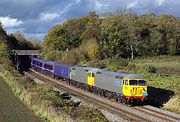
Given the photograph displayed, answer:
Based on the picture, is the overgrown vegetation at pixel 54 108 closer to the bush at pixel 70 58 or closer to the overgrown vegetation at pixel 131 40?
the bush at pixel 70 58

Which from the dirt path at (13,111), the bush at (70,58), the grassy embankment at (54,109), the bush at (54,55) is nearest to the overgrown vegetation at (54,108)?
the grassy embankment at (54,109)

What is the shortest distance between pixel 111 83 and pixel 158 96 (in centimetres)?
499

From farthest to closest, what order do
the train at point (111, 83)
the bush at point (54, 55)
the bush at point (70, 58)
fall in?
the bush at point (54, 55) → the bush at point (70, 58) → the train at point (111, 83)

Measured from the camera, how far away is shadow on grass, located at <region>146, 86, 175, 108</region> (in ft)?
116

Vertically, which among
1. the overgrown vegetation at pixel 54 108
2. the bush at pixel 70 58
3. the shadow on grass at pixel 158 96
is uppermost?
the bush at pixel 70 58

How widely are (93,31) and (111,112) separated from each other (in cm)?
7264

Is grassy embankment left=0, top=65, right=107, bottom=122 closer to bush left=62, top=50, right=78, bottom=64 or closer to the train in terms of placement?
the train

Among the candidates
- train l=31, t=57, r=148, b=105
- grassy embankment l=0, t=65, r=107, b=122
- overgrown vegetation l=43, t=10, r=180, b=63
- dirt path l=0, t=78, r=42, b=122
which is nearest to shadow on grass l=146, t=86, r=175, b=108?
train l=31, t=57, r=148, b=105

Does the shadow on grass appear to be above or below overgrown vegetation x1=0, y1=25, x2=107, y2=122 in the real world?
below

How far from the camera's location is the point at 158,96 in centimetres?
3741

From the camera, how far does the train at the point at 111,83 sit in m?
33.7

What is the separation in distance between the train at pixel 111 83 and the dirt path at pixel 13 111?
971 cm

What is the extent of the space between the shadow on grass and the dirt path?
1317cm

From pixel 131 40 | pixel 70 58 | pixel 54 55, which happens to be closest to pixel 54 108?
pixel 70 58
